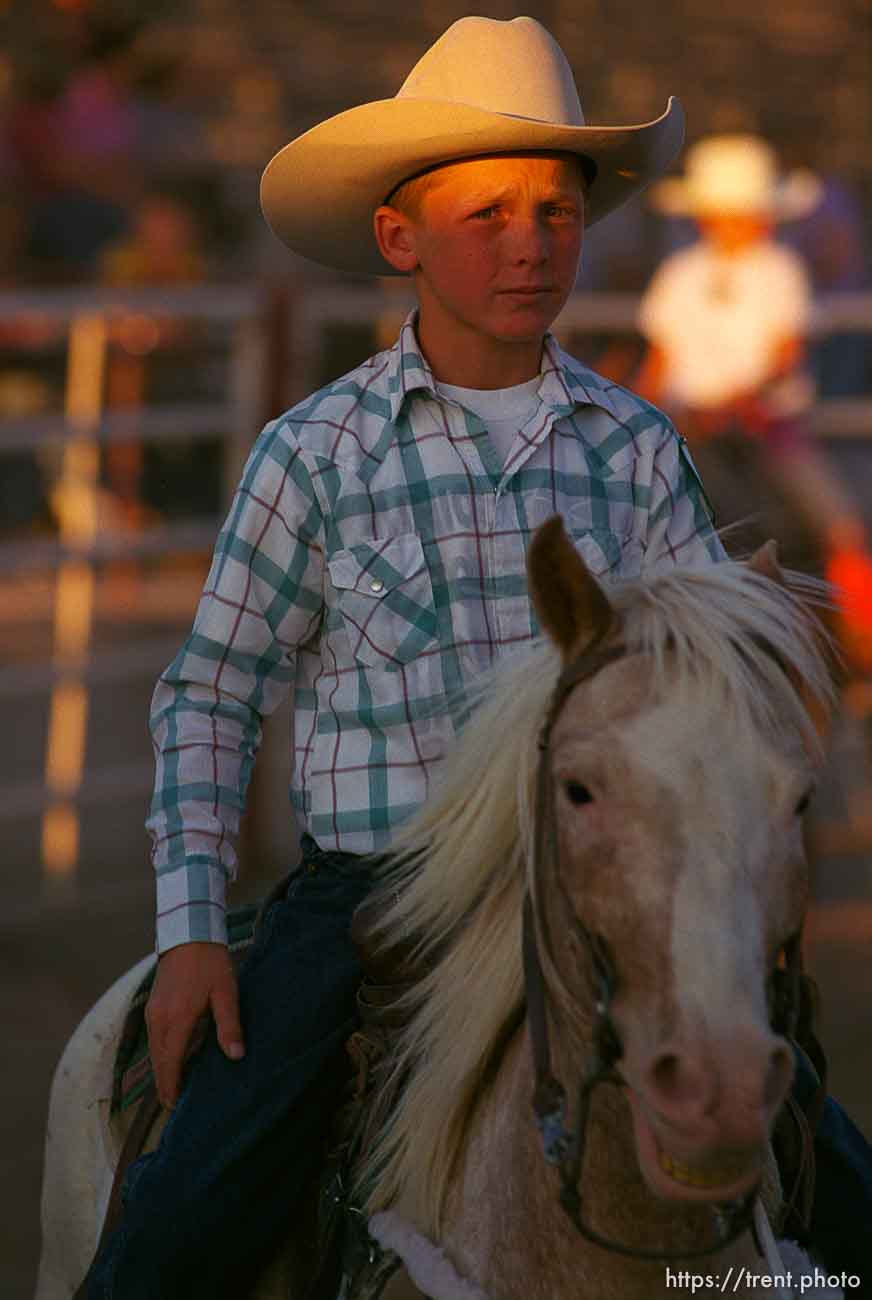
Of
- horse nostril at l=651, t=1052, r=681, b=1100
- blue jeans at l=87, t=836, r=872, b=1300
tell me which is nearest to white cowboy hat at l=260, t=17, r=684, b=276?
blue jeans at l=87, t=836, r=872, b=1300

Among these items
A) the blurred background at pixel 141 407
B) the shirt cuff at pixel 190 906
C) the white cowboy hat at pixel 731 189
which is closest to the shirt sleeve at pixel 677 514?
the shirt cuff at pixel 190 906

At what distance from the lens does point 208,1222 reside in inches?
85.5

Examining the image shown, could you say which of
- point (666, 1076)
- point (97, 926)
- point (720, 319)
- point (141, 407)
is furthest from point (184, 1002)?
point (141, 407)

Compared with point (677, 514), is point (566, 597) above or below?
below

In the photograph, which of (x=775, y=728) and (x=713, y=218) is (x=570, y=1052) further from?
(x=713, y=218)

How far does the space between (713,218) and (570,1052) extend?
6.44 meters

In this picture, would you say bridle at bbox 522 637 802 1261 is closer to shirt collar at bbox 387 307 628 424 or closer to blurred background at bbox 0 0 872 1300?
shirt collar at bbox 387 307 628 424

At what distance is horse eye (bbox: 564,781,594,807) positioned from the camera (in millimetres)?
1814

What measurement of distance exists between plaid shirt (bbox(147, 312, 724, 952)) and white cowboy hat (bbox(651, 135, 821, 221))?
559 centimetres

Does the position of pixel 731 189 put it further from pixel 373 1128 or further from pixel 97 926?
pixel 373 1128

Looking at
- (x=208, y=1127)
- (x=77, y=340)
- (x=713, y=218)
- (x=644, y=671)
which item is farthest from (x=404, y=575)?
(x=713, y=218)

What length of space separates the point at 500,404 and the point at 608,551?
234 mm

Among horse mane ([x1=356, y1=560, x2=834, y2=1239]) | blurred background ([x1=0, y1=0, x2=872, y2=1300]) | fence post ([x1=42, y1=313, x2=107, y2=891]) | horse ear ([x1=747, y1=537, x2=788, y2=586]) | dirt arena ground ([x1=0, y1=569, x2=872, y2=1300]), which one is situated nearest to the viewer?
horse mane ([x1=356, y1=560, x2=834, y2=1239])

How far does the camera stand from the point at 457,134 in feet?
7.57
